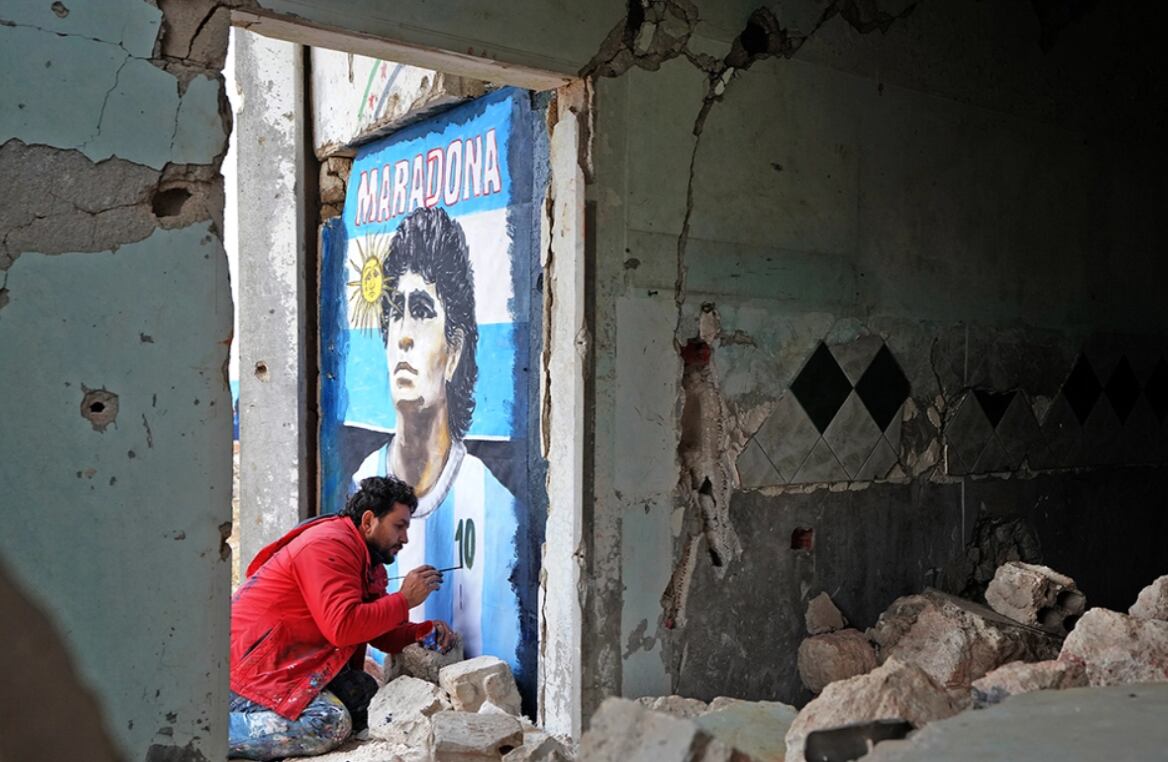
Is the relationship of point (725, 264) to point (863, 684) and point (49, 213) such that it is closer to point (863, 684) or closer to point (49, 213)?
point (863, 684)

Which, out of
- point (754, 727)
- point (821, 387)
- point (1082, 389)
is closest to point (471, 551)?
point (821, 387)

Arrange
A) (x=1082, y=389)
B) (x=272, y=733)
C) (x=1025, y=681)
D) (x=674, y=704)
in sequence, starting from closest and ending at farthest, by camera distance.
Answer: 1. (x=1025, y=681)
2. (x=674, y=704)
3. (x=272, y=733)
4. (x=1082, y=389)

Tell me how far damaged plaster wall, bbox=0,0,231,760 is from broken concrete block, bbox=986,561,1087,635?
2.95 metres

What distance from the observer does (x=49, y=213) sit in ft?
8.16

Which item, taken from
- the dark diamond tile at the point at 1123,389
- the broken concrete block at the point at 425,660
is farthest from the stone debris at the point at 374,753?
the dark diamond tile at the point at 1123,389

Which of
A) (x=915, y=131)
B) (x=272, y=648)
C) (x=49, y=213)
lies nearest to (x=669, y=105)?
(x=915, y=131)

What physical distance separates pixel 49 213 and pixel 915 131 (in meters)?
3.27

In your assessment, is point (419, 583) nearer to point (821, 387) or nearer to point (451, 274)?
point (451, 274)

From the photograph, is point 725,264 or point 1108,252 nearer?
point 725,264

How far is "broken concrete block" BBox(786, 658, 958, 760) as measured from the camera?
2.12 meters

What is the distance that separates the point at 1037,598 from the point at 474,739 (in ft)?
7.48

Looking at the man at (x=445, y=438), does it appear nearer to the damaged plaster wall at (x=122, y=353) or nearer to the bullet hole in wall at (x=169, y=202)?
the damaged plaster wall at (x=122, y=353)

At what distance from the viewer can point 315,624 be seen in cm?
390

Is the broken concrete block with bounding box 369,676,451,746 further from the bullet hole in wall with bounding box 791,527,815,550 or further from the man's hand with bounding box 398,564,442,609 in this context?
the bullet hole in wall with bounding box 791,527,815,550
